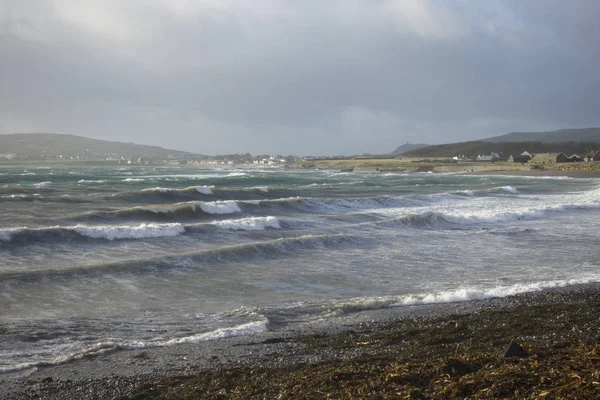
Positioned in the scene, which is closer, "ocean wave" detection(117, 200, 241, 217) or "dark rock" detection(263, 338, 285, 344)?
"dark rock" detection(263, 338, 285, 344)

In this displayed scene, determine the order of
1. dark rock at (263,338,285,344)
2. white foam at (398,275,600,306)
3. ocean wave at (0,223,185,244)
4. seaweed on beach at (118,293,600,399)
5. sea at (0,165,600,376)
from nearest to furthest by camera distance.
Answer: seaweed on beach at (118,293,600,399), dark rock at (263,338,285,344), sea at (0,165,600,376), white foam at (398,275,600,306), ocean wave at (0,223,185,244)

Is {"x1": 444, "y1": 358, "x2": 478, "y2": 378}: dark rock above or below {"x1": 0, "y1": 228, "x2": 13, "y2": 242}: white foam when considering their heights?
above

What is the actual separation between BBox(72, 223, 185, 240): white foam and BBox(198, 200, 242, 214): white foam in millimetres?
6872

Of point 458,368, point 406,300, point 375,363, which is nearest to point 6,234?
point 406,300

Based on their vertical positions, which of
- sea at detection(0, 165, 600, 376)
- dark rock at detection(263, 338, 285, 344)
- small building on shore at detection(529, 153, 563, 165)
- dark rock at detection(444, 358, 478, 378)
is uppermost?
small building on shore at detection(529, 153, 563, 165)

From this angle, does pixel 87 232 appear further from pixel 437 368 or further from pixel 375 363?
pixel 437 368

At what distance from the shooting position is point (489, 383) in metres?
4.85

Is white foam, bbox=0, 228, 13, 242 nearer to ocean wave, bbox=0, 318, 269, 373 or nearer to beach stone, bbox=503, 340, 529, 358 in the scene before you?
ocean wave, bbox=0, 318, 269, 373

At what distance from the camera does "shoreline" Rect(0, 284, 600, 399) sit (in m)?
5.02

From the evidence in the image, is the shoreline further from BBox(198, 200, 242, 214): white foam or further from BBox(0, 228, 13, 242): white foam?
BBox(198, 200, 242, 214): white foam

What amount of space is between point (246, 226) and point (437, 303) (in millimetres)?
13103

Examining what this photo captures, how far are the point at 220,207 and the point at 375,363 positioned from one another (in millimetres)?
23156

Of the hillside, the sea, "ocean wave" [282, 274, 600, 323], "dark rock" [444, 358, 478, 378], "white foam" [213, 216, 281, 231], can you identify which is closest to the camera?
"dark rock" [444, 358, 478, 378]

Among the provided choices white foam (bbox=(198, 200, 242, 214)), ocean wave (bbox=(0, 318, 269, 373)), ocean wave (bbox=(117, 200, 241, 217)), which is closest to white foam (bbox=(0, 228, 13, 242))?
ocean wave (bbox=(117, 200, 241, 217))
